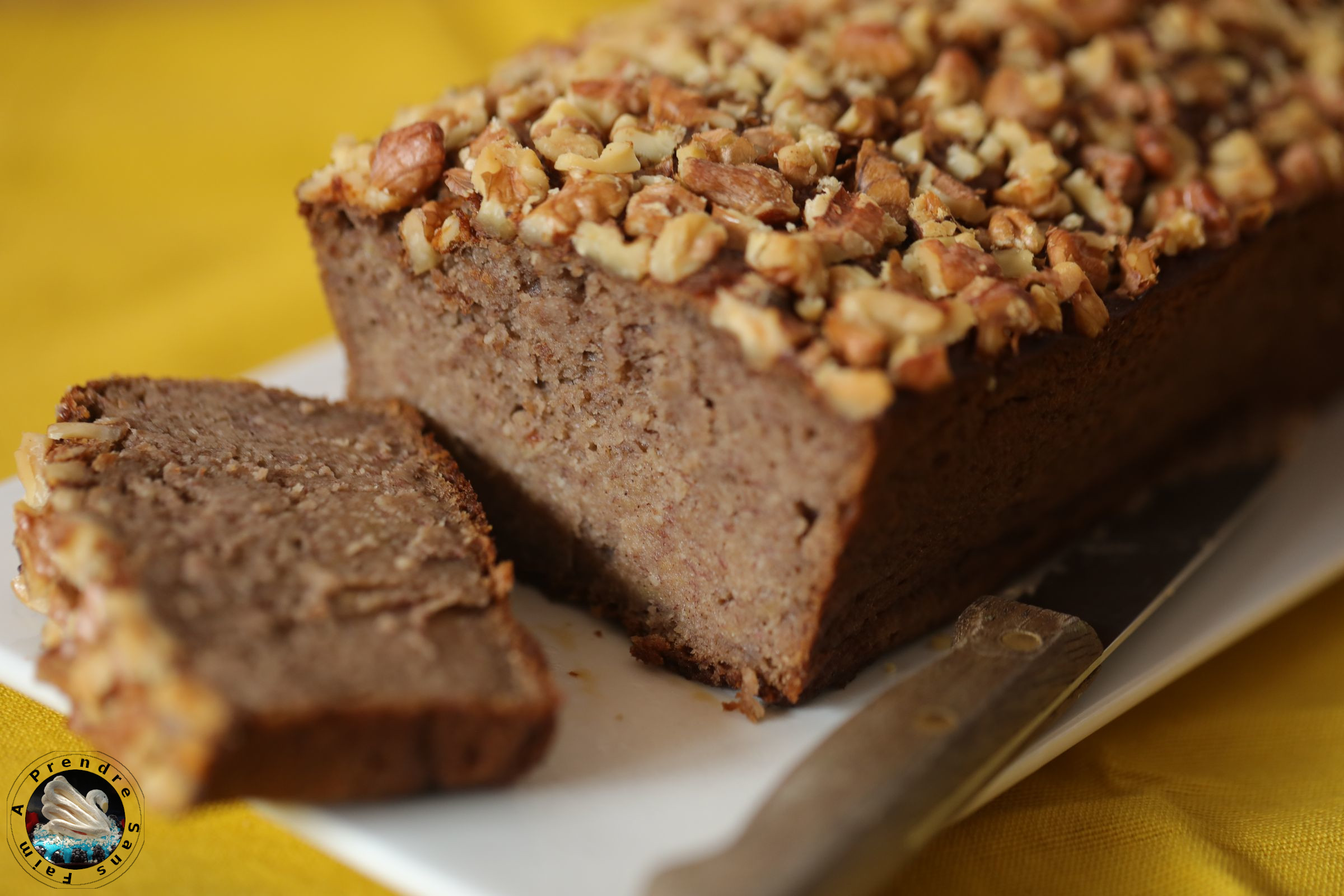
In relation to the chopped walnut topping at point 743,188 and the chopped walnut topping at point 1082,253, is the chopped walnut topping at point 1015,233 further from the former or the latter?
the chopped walnut topping at point 743,188

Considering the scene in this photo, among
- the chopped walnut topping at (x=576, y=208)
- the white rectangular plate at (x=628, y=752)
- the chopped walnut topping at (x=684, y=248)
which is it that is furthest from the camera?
the chopped walnut topping at (x=576, y=208)

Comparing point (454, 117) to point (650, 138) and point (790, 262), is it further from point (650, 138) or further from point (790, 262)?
point (790, 262)

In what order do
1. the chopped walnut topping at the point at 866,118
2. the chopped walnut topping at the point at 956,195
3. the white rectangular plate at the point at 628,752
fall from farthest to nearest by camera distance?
the chopped walnut topping at the point at 866,118
the chopped walnut topping at the point at 956,195
the white rectangular plate at the point at 628,752

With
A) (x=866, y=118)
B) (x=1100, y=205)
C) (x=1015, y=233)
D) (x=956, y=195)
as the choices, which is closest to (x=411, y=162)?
(x=866, y=118)

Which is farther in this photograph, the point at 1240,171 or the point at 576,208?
the point at 1240,171

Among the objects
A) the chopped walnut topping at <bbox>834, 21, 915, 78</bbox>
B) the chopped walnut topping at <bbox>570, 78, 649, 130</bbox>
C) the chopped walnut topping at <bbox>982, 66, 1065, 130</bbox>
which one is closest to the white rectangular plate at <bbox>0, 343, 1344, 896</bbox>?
the chopped walnut topping at <bbox>570, 78, 649, 130</bbox>

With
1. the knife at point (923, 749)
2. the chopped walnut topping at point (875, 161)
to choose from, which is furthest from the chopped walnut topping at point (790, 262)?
the knife at point (923, 749)
